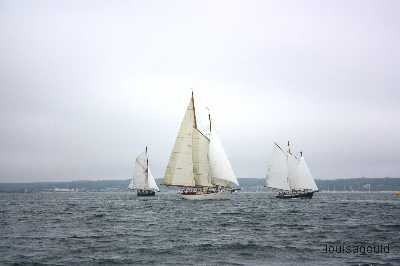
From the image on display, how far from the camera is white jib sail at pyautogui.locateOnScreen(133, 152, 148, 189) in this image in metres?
152

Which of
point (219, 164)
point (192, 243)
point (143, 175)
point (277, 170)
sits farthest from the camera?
point (143, 175)

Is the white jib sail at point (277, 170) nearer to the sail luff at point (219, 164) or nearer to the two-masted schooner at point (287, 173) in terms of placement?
the two-masted schooner at point (287, 173)

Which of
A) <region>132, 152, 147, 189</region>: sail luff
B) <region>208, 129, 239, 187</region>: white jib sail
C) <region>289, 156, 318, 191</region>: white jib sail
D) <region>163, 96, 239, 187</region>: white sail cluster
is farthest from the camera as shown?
<region>132, 152, 147, 189</region>: sail luff

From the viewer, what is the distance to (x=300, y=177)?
119 meters

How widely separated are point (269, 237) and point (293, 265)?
12.5 metres

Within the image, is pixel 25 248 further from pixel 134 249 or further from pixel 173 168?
pixel 173 168

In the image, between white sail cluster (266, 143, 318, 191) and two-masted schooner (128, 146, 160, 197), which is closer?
white sail cluster (266, 143, 318, 191)

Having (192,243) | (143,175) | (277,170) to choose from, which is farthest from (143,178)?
(192,243)

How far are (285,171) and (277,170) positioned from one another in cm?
207

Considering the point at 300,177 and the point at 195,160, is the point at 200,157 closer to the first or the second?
the point at 195,160

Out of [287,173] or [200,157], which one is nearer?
[200,157]

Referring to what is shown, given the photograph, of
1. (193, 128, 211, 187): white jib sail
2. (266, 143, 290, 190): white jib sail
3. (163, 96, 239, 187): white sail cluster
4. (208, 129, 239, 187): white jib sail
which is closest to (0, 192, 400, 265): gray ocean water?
(208, 129, 239, 187): white jib sail

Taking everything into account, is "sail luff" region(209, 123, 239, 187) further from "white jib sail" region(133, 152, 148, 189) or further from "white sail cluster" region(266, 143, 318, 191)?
"white jib sail" region(133, 152, 148, 189)

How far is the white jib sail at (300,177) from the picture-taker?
11731 cm
